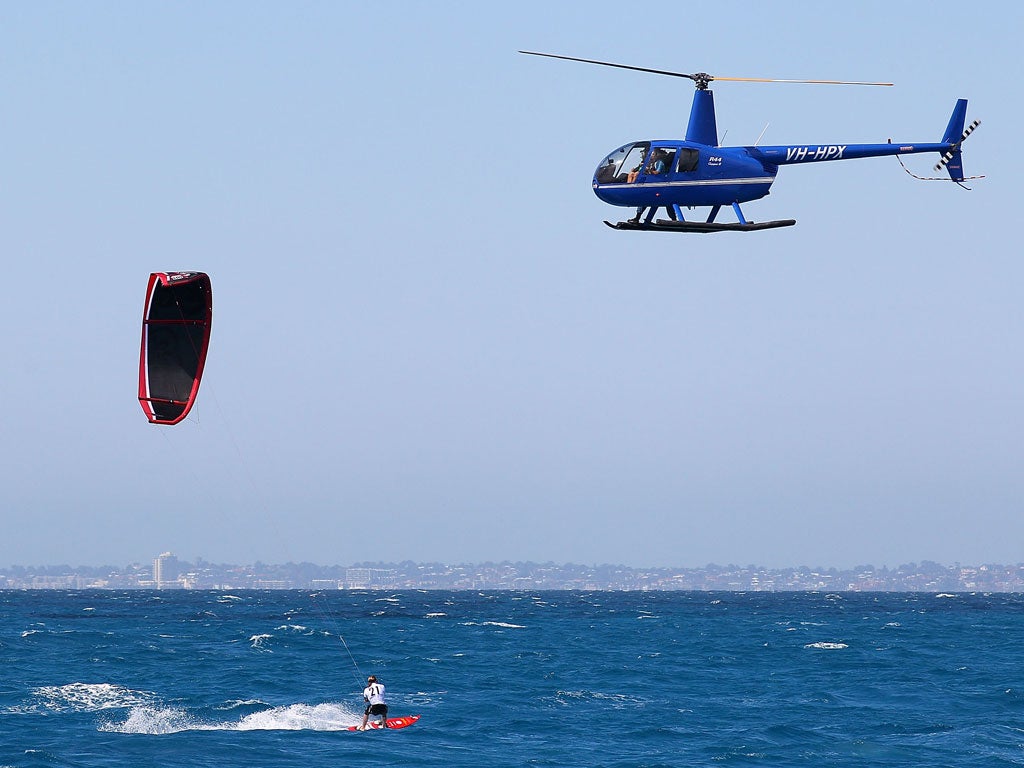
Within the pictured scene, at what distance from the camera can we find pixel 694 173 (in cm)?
3238

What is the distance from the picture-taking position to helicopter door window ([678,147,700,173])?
32156 millimetres

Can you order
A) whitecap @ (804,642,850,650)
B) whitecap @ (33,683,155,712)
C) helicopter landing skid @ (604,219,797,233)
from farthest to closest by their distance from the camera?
whitecap @ (804,642,850,650) → whitecap @ (33,683,155,712) → helicopter landing skid @ (604,219,797,233)

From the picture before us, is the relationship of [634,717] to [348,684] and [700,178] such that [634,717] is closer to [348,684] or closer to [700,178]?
[348,684]

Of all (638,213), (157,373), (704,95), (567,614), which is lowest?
(567,614)

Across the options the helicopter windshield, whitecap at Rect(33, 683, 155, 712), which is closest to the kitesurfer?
whitecap at Rect(33, 683, 155, 712)

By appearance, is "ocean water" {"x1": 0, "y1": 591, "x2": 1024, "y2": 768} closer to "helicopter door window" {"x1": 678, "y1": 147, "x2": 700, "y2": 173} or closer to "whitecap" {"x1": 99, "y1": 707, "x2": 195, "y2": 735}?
"whitecap" {"x1": 99, "y1": 707, "x2": 195, "y2": 735}

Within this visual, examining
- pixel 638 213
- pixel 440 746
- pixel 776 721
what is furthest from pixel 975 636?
pixel 638 213

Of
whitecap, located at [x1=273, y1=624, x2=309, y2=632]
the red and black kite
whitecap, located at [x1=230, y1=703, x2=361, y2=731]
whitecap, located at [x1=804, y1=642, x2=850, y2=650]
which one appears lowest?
whitecap, located at [x1=273, y1=624, x2=309, y2=632]

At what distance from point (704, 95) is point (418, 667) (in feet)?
115

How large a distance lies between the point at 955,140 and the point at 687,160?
37.3ft

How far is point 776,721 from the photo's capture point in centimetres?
4369

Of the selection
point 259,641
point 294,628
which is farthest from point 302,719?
point 294,628

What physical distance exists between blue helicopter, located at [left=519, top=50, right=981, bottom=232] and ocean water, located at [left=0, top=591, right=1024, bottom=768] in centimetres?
1510

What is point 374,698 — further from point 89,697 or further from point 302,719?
point 89,697
